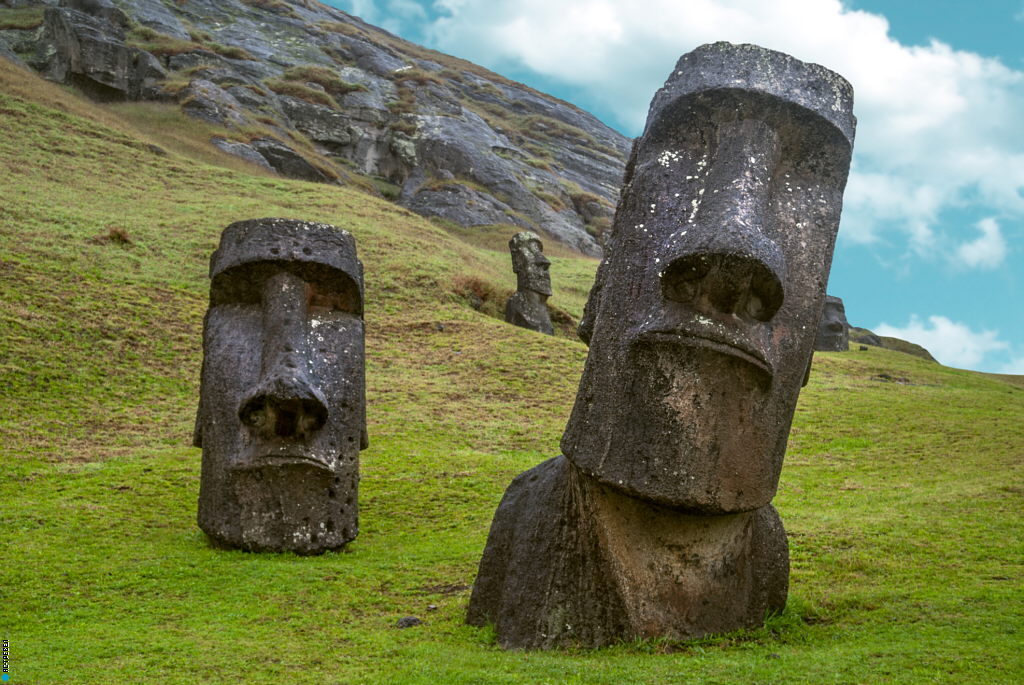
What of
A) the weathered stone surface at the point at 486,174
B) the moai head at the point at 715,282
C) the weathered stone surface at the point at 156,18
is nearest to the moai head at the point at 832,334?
the weathered stone surface at the point at 486,174

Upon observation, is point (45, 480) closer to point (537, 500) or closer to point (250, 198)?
point (537, 500)

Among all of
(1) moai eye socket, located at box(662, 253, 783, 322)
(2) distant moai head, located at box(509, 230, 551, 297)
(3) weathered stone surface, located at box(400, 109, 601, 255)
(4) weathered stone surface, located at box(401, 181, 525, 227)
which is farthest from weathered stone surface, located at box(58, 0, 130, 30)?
(1) moai eye socket, located at box(662, 253, 783, 322)

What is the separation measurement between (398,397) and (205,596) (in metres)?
10.2

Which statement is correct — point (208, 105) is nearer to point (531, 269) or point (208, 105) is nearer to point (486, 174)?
point (486, 174)

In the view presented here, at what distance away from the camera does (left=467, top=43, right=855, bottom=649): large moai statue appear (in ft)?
18.7

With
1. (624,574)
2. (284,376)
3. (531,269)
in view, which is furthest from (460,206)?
(624,574)

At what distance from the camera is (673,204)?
20.1ft

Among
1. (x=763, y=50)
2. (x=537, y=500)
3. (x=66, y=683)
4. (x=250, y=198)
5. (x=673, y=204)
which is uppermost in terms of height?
(x=250, y=198)

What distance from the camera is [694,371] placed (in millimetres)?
5703

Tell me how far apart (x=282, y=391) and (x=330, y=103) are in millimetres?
55411

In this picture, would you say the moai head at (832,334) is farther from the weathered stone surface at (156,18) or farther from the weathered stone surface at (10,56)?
the weathered stone surface at (156,18)

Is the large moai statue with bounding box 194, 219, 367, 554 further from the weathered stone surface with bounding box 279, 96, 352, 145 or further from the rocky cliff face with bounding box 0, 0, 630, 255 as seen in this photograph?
the weathered stone surface with bounding box 279, 96, 352, 145

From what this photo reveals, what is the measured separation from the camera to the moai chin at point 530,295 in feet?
88.0

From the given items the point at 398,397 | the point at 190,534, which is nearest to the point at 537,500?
the point at 190,534
